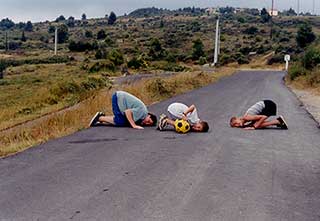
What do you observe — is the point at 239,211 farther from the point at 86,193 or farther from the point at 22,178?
the point at 22,178

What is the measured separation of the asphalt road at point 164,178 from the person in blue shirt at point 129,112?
0.79 m

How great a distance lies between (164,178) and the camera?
8391mm

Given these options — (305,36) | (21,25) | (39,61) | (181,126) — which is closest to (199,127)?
(181,126)

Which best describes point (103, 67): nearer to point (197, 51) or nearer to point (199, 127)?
point (197, 51)

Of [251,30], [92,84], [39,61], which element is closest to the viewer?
[92,84]

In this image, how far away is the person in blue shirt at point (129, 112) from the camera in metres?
14.2

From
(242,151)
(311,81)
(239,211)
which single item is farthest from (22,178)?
(311,81)

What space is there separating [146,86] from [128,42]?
3138 inches

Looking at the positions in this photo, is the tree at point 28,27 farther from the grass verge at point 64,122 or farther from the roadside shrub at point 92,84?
the grass verge at point 64,122

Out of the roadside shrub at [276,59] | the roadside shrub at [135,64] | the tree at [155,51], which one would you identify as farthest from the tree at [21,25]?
the roadside shrub at [135,64]

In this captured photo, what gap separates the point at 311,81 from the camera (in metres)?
→ 36.3

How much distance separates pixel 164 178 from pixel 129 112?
Answer: 5913 mm

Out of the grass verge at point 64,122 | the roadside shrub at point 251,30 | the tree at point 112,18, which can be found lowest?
the grass verge at point 64,122

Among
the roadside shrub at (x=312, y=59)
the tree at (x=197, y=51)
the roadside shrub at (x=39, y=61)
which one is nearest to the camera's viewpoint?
the roadside shrub at (x=312, y=59)
